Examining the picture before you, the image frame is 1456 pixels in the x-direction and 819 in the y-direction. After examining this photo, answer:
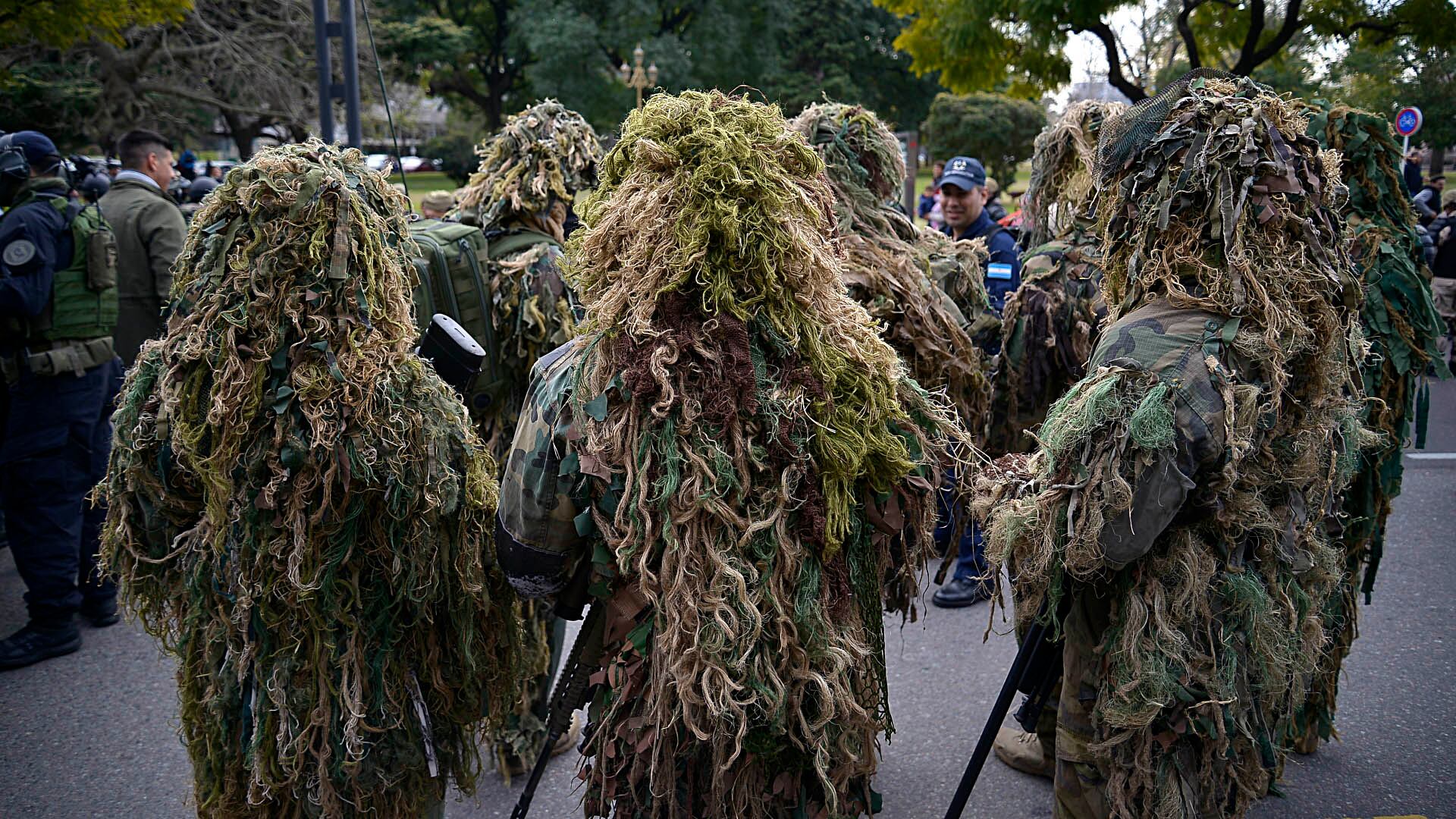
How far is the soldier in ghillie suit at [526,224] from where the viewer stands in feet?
12.4

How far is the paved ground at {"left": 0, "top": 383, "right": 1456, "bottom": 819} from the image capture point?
3.56 metres

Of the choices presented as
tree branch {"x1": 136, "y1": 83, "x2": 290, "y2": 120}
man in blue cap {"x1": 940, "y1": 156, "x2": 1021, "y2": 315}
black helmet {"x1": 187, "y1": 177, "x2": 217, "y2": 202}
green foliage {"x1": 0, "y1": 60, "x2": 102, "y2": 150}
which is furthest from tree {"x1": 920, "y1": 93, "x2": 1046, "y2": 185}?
man in blue cap {"x1": 940, "y1": 156, "x2": 1021, "y2": 315}

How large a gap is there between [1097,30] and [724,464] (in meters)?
10.6

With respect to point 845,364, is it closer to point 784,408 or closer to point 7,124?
point 784,408

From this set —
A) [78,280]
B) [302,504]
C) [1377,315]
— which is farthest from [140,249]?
[1377,315]

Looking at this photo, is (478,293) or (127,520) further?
(478,293)

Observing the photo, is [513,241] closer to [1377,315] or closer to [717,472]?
[717,472]

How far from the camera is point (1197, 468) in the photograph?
A: 2.35 meters

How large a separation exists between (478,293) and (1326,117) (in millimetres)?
3066

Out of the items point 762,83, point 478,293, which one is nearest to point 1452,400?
point 478,293

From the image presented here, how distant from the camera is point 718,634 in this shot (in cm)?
196

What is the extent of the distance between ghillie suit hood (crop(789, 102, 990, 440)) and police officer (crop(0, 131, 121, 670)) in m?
3.33

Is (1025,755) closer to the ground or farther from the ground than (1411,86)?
closer to the ground

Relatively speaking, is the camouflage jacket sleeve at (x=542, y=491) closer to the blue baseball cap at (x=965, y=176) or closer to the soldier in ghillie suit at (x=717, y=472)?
the soldier in ghillie suit at (x=717, y=472)
